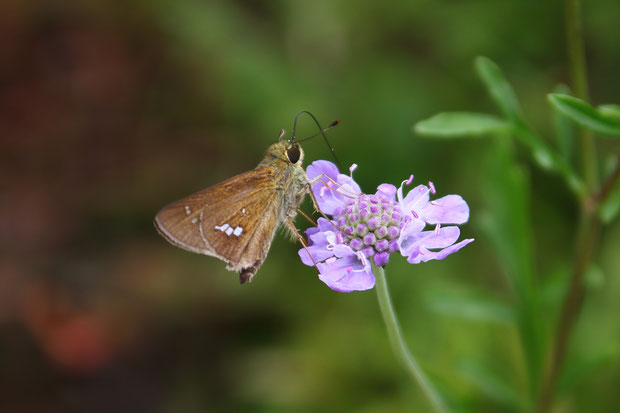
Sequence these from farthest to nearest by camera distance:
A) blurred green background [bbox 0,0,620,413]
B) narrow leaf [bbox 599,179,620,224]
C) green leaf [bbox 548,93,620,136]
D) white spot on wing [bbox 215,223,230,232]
Result: blurred green background [bbox 0,0,620,413]
white spot on wing [bbox 215,223,230,232]
narrow leaf [bbox 599,179,620,224]
green leaf [bbox 548,93,620,136]

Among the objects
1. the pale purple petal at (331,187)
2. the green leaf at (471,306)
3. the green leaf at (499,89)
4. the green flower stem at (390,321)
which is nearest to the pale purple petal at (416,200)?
the pale purple petal at (331,187)

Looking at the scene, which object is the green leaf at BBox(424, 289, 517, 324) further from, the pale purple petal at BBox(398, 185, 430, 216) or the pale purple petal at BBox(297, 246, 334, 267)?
the pale purple petal at BBox(297, 246, 334, 267)

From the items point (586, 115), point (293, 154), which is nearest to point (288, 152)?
point (293, 154)

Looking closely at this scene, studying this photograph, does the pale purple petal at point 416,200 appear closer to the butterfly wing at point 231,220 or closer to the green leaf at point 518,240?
the butterfly wing at point 231,220

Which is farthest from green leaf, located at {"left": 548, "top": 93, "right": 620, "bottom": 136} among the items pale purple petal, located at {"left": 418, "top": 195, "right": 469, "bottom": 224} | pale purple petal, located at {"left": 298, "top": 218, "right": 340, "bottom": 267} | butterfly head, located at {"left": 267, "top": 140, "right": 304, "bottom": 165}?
butterfly head, located at {"left": 267, "top": 140, "right": 304, "bottom": 165}

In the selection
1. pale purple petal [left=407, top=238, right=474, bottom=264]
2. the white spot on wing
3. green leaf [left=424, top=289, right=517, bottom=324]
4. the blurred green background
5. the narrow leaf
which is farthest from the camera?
the blurred green background

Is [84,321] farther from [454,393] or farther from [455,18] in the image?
[455,18]

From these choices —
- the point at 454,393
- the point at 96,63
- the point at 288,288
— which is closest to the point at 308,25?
the point at 288,288
